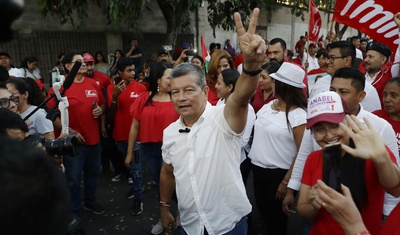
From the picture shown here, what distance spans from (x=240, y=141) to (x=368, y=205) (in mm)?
788

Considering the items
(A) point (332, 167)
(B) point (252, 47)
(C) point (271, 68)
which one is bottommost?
(A) point (332, 167)

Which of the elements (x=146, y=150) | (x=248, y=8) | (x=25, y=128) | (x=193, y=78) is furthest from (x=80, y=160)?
(x=248, y=8)

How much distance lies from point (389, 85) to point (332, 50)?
149 cm

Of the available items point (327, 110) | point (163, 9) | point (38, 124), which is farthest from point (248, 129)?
point (163, 9)

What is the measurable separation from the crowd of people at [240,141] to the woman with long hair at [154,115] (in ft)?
0.04

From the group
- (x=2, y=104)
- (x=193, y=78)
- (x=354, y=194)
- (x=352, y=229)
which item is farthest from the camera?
(x=2, y=104)

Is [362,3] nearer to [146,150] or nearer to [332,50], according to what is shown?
[332,50]

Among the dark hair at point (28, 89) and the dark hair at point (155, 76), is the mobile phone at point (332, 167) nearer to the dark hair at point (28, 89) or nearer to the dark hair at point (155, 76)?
the dark hair at point (155, 76)

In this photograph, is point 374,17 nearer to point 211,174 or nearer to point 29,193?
point 211,174

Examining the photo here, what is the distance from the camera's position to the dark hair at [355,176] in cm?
160

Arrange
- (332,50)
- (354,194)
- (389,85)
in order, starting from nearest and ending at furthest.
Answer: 1. (354,194)
2. (389,85)
3. (332,50)

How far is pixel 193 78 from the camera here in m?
2.18

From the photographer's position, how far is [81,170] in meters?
3.97

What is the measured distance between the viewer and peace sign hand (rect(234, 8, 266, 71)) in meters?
1.68
